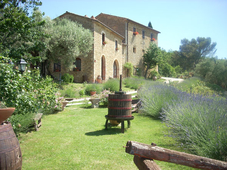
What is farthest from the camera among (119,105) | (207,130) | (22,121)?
(119,105)

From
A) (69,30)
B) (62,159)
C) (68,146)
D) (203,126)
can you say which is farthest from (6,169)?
(69,30)

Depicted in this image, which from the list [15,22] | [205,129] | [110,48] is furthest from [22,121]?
[110,48]

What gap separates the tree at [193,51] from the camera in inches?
1823

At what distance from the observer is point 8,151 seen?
7.70ft

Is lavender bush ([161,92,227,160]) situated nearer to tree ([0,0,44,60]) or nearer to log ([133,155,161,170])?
log ([133,155,161,170])

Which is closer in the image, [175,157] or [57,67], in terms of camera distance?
[175,157]

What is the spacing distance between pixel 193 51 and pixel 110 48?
107 feet

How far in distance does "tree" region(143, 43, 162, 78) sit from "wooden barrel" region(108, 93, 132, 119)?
23153 millimetres

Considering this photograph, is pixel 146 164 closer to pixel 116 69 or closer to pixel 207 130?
pixel 207 130

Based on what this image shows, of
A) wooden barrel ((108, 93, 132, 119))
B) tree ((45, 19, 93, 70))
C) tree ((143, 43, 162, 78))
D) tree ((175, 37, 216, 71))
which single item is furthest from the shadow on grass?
tree ((175, 37, 216, 71))

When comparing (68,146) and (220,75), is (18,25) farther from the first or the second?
(220,75)

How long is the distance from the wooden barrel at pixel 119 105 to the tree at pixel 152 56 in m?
23.2

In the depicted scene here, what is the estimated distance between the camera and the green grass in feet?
11.0

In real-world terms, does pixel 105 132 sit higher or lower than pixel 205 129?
lower
